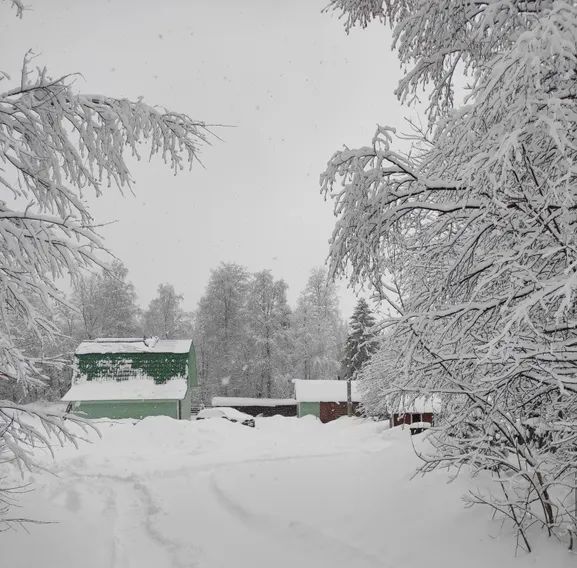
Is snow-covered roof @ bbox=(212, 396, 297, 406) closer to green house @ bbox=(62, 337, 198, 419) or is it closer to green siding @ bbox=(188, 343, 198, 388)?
green siding @ bbox=(188, 343, 198, 388)

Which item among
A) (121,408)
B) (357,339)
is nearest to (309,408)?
(357,339)

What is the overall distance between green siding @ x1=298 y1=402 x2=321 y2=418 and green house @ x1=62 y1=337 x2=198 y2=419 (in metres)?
12.0

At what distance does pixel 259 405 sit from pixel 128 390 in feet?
47.1

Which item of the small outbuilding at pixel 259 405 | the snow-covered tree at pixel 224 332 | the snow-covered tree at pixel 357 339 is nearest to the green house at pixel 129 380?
the small outbuilding at pixel 259 405

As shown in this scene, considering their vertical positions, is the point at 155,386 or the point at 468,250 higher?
the point at 468,250

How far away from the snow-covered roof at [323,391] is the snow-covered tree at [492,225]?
27966 millimetres

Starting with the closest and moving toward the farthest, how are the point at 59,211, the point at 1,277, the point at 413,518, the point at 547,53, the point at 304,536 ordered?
the point at 547,53, the point at 1,277, the point at 59,211, the point at 413,518, the point at 304,536

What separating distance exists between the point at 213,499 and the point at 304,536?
8.24 feet

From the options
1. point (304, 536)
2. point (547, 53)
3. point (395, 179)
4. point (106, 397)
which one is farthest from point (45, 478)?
point (106, 397)

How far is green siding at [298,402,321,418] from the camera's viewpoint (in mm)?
32719

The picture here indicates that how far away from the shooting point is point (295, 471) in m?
8.18

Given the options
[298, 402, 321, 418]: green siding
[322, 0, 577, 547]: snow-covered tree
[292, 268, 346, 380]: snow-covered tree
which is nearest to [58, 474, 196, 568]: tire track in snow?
[322, 0, 577, 547]: snow-covered tree

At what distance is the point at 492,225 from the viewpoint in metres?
3.53

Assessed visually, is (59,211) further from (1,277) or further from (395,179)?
(395,179)
